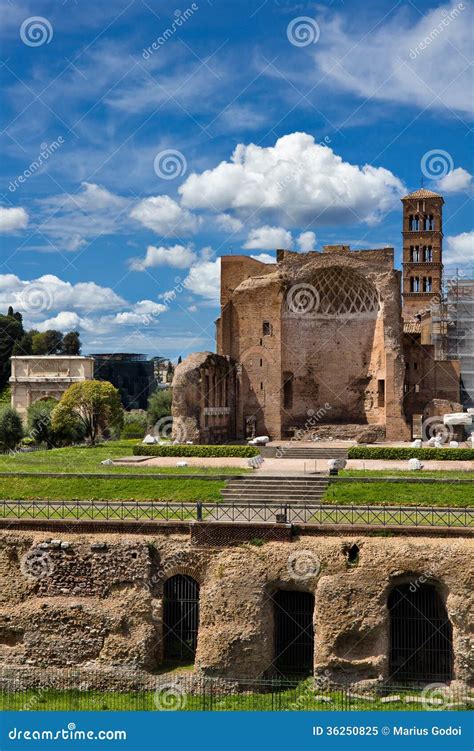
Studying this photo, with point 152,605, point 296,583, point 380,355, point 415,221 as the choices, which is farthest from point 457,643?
point 415,221

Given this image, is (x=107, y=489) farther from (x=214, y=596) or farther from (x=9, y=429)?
(x=9, y=429)

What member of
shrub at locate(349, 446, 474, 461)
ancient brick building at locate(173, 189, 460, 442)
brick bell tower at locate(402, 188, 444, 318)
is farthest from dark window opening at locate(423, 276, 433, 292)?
shrub at locate(349, 446, 474, 461)

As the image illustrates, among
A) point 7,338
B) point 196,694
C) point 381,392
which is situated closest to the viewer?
point 196,694

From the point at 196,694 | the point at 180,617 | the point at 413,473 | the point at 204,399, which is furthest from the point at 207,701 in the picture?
the point at 204,399

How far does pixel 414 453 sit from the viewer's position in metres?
33.5

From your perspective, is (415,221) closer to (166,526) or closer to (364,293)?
(364,293)

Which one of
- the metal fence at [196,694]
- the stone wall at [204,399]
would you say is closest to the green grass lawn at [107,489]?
the metal fence at [196,694]

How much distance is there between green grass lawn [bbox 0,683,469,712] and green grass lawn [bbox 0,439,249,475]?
28.9ft

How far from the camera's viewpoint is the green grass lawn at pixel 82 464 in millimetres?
29812

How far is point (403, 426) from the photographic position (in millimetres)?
42656

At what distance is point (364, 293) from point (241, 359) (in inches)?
315

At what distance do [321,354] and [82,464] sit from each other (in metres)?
18.6

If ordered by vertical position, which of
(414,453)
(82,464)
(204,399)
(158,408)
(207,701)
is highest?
(204,399)

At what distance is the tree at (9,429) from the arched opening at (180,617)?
29144 millimetres
